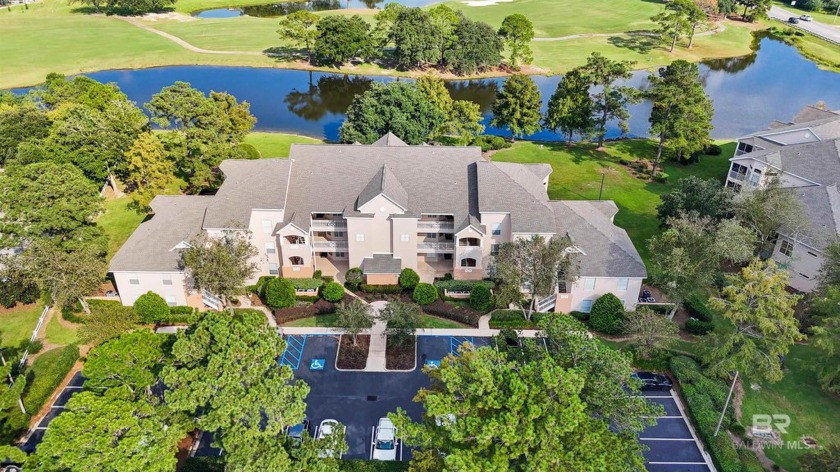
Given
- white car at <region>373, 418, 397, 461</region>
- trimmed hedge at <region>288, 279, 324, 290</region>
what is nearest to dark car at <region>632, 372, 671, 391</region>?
white car at <region>373, 418, 397, 461</region>

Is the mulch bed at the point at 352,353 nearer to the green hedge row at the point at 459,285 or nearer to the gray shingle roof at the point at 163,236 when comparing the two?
the green hedge row at the point at 459,285

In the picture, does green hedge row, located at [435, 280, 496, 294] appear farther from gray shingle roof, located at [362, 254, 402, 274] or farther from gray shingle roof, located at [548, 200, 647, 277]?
gray shingle roof, located at [548, 200, 647, 277]

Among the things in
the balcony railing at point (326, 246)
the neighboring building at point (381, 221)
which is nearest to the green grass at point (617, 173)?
the neighboring building at point (381, 221)

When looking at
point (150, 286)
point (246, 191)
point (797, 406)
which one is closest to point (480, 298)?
point (246, 191)

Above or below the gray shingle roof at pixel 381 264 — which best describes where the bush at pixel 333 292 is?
below

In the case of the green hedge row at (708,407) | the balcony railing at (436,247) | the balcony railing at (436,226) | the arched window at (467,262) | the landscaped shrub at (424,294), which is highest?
the balcony railing at (436,226)

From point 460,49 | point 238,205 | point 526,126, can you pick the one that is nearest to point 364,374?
point 238,205
